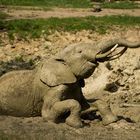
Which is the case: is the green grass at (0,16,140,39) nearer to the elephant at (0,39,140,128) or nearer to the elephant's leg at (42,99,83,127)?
the elephant at (0,39,140,128)

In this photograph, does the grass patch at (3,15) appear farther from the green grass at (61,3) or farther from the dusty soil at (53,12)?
the green grass at (61,3)

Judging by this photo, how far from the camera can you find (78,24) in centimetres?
1677

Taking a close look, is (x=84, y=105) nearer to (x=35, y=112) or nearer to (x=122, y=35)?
(x=35, y=112)

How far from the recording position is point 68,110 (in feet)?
25.1

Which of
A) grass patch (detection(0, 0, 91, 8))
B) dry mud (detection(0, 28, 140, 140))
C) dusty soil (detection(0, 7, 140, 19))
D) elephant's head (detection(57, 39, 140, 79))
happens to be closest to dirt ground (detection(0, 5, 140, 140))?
dry mud (detection(0, 28, 140, 140))

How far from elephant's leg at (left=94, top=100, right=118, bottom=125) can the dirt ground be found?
7 centimetres

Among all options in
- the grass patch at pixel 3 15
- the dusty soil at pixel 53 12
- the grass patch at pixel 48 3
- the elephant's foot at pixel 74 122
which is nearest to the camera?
the elephant's foot at pixel 74 122

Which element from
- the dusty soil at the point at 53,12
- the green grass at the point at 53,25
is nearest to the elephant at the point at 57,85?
the green grass at the point at 53,25

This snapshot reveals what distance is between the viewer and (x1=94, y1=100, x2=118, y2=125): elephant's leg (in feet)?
25.7

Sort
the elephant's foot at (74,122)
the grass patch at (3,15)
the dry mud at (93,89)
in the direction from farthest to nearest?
the grass patch at (3,15)
the elephant's foot at (74,122)
the dry mud at (93,89)

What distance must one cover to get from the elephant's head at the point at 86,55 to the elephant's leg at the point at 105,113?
50 centimetres

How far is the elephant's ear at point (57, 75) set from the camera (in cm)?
773

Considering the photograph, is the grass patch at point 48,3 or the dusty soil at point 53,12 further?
the grass patch at point 48,3

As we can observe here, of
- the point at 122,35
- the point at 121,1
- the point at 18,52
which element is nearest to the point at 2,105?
the point at 18,52
